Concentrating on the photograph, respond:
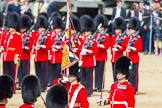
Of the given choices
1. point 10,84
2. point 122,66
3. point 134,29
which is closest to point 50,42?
point 134,29

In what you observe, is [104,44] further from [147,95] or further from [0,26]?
[0,26]

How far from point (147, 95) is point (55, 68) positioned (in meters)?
2.25

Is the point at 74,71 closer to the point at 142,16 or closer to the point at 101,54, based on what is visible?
the point at 101,54

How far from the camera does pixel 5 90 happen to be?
898 centimetres

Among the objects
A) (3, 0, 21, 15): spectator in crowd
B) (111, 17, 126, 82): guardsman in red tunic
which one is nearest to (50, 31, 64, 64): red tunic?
(111, 17, 126, 82): guardsman in red tunic

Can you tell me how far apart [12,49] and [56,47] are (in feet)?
3.86

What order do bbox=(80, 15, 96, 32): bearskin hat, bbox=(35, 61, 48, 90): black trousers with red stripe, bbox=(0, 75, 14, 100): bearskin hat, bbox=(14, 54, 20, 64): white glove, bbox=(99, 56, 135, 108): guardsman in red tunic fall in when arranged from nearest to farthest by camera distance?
bbox=(0, 75, 14, 100): bearskin hat, bbox=(99, 56, 135, 108): guardsman in red tunic, bbox=(14, 54, 20, 64): white glove, bbox=(80, 15, 96, 32): bearskin hat, bbox=(35, 61, 48, 90): black trousers with red stripe

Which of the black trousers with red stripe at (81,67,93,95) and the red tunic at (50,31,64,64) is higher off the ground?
the red tunic at (50,31,64,64)

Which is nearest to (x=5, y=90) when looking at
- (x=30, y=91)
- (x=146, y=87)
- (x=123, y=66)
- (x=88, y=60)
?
(x=30, y=91)

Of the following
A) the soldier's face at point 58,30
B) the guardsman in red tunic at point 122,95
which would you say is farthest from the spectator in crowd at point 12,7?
the guardsman in red tunic at point 122,95

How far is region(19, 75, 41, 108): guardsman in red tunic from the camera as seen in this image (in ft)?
29.2

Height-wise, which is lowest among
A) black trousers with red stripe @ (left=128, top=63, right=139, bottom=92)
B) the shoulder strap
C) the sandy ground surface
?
the sandy ground surface

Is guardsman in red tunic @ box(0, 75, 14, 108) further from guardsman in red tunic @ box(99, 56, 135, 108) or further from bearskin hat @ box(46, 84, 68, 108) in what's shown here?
guardsman in red tunic @ box(99, 56, 135, 108)

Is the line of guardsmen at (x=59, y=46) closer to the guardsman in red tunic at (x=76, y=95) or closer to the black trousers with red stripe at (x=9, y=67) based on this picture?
the black trousers with red stripe at (x=9, y=67)
